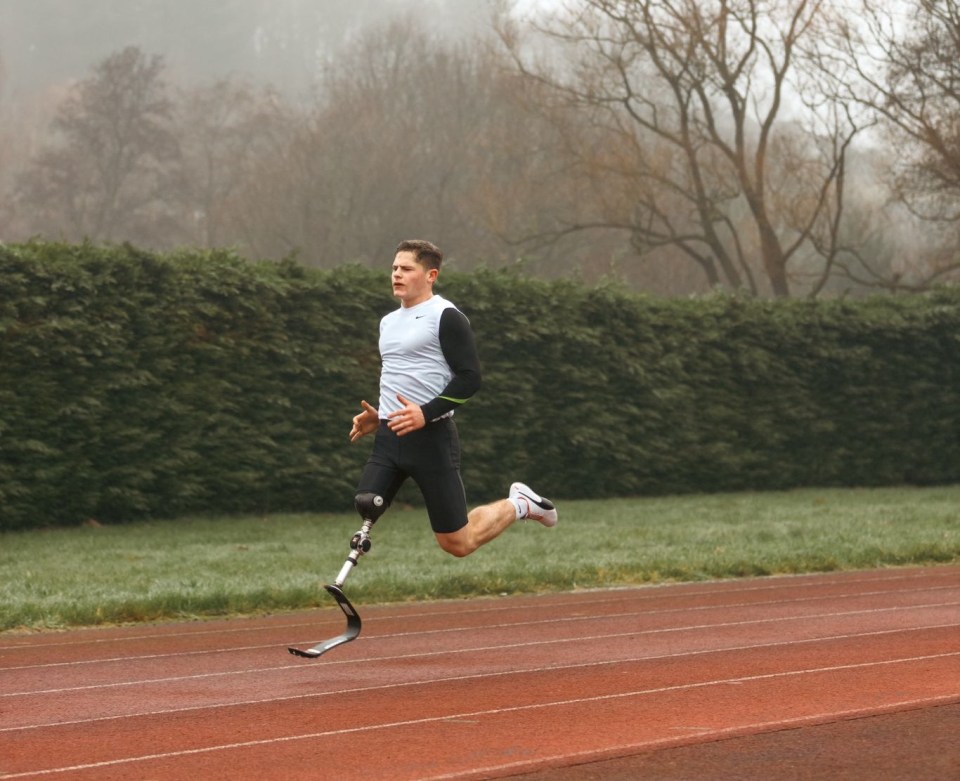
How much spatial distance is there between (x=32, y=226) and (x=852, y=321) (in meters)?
38.9

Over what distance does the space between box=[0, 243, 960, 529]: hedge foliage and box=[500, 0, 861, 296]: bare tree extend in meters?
8.92

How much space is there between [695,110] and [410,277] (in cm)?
3022

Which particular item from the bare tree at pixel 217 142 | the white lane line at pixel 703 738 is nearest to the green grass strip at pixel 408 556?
the white lane line at pixel 703 738

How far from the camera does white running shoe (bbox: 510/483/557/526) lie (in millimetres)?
8938

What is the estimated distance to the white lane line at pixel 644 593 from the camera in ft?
33.7

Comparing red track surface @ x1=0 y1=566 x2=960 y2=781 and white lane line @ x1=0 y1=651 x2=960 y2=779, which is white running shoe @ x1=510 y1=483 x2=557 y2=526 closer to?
red track surface @ x1=0 y1=566 x2=960 y2=781

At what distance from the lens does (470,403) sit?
2195 centimetres

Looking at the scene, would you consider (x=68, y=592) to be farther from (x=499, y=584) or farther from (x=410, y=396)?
(x=410, y=396)

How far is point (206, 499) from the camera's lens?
1927cm

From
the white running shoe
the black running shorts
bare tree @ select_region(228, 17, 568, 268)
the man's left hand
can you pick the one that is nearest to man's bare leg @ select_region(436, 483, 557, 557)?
the white running shoe

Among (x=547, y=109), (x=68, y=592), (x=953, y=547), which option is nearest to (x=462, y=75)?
(x=547, y=109)

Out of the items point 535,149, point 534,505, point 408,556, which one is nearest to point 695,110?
point 535,149

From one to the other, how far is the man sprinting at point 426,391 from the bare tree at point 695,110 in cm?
2741

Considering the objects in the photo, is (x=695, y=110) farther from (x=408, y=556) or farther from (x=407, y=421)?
(x=407, y=421)
